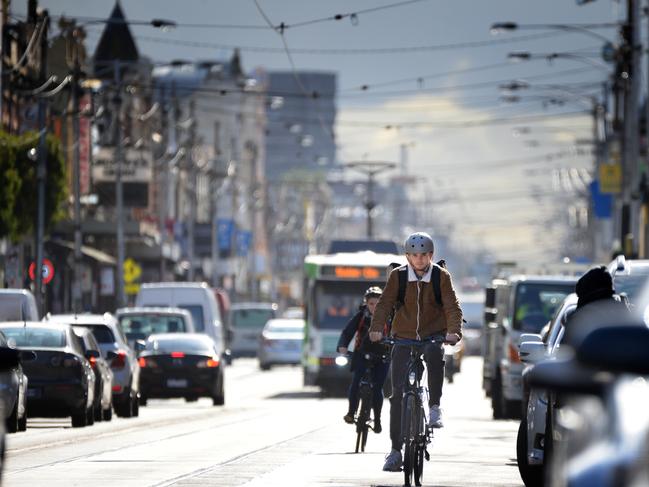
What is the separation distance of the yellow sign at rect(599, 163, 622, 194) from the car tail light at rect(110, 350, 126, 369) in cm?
2909

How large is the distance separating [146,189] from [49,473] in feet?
241

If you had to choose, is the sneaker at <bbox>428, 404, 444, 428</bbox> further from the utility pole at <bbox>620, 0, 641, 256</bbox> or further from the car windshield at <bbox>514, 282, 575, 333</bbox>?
the utility pole at <bbox>620, 0, 641, 256</bbox>

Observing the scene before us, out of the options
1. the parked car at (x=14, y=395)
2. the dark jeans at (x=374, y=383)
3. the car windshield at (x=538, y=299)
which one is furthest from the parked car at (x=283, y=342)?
the dark jeans at (x=374, y=383)

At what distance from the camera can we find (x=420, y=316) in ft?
50.6

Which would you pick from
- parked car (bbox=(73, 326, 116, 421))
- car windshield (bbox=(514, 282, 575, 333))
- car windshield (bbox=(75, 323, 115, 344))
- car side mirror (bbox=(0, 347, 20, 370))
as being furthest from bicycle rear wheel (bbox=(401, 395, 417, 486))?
car windshield (bbox=(75, 323, 115, 344))

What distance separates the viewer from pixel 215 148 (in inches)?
5123

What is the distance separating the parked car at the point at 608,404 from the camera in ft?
19.6

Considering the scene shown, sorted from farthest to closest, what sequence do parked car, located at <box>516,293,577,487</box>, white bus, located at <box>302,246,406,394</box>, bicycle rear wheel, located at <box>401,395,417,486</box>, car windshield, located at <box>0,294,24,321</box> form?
white bus, located at <box>302,246,406,394</box> → car windshield, located at <box>0,294,24,321</box> → bicycle rear wheel, located at <box>401,395,417,486</box> → parked car, located at <box>516,293,577,487</box>

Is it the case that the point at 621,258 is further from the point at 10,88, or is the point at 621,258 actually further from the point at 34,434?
the point at 10,88

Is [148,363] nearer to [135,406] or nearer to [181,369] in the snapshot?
[181,369]

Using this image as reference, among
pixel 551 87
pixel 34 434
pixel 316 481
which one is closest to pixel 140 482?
pixel 316 481

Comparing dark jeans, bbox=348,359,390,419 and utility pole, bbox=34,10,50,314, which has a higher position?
utility pole, bbox=34,10,50,314

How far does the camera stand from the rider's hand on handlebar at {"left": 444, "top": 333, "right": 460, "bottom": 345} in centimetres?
1511

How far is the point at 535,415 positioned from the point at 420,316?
62.7 inches
